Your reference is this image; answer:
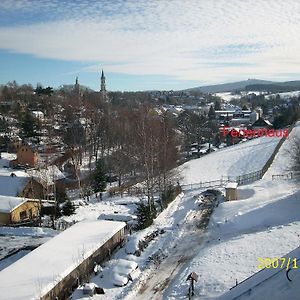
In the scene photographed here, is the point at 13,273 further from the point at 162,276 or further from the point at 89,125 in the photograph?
the point at 89,125

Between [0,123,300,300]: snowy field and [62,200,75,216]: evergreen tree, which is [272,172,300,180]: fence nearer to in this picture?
[0,123,300,300]: snowy field

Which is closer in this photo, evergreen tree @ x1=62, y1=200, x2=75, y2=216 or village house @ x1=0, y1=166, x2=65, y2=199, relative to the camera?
evergreen tree @ x1=62, y1=200, x2=75, y2=216

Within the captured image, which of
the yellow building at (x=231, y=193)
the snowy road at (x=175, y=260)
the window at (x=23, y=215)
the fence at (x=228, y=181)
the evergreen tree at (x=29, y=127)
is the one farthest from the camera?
the evergreen tree at (x=29, y=127)

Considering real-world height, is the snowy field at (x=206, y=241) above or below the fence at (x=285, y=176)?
below

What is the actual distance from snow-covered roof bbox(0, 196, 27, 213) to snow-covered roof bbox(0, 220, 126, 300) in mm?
8280

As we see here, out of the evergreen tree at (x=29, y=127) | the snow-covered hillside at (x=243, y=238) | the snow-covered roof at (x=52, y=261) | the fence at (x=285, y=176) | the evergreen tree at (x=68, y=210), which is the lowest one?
the evergreen tree at (x=68, y=210)

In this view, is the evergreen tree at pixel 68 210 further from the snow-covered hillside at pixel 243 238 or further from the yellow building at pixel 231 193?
the yellow building at pixel 231 193

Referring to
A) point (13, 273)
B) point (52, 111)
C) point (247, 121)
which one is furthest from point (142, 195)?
point (247, 121)

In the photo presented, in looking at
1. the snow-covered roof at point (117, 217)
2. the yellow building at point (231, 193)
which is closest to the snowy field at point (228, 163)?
the yellow building at point (231, 193)

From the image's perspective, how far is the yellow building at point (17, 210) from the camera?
25938mm

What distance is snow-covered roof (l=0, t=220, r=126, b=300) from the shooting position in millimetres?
12844

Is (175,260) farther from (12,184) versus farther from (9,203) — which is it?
(12,184)

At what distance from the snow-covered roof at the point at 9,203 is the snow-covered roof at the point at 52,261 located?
8.28 metres

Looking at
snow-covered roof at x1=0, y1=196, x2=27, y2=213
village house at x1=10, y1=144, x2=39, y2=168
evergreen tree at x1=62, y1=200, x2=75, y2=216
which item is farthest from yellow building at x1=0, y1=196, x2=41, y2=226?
village house at x1=10, y1=144, x2=39, y2=168
